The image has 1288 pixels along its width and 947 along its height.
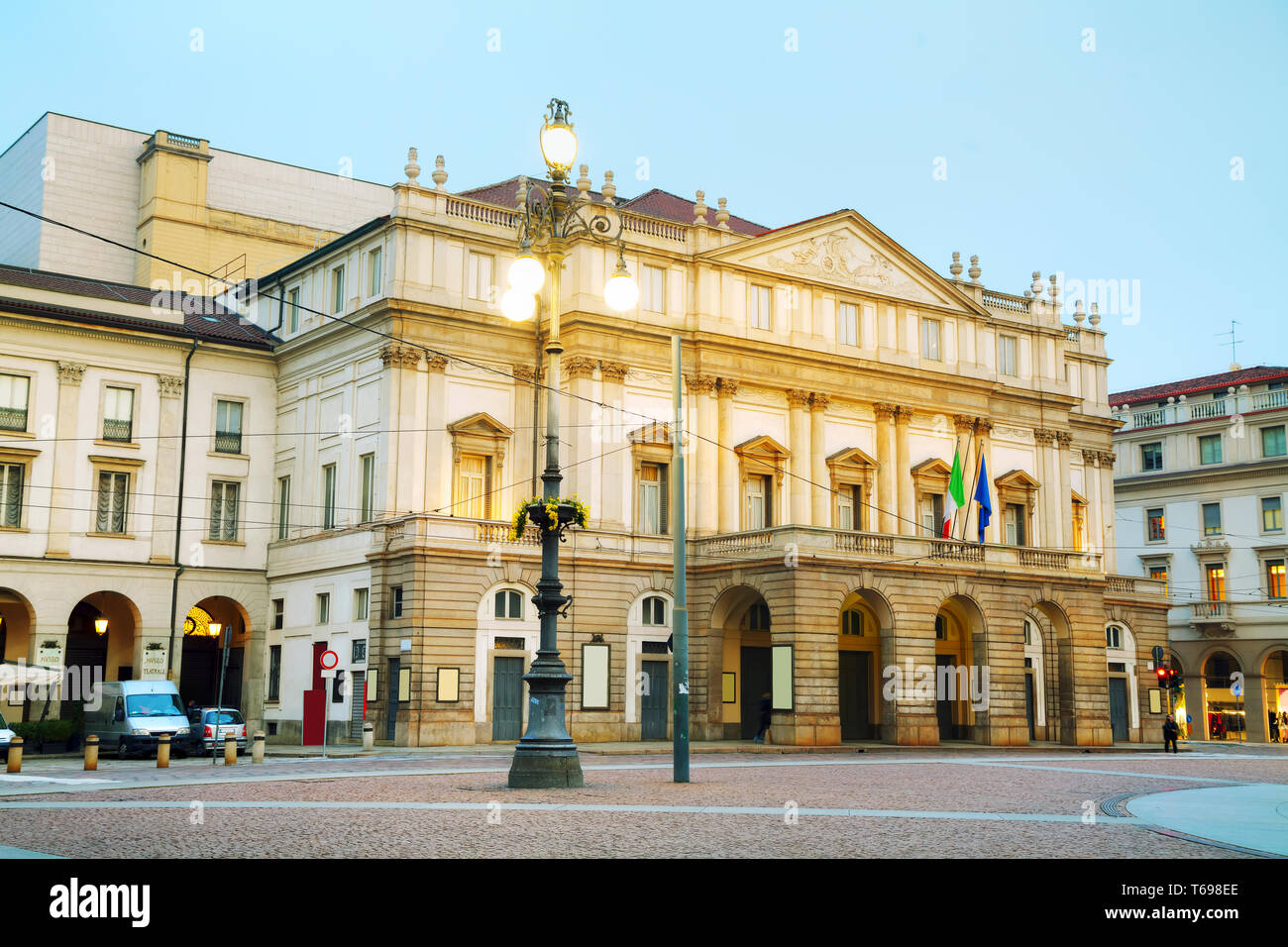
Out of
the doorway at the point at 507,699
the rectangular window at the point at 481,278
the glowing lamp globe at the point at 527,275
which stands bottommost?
the doorway at the point at 507,699

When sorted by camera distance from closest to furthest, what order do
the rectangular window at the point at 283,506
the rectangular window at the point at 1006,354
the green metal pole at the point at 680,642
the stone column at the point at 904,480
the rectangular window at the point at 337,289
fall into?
the green metal pole at the point at 680,642
the rectangular window at the point at 337,289
the rectangular window at the point at 283,506
the stone column at the point at 904,480
the rectangular window at the point at 1006,354

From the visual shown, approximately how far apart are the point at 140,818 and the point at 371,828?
367cm

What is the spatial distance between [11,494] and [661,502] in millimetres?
23150

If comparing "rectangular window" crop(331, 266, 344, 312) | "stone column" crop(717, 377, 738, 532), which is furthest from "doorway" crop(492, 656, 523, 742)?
"rectangular window" crop(331, 266, 344, 312)

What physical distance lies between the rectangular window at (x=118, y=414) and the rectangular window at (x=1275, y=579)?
55.5 metres

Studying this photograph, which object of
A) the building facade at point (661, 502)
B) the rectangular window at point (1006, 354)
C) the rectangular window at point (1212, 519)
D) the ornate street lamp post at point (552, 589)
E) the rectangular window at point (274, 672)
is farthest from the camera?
the rectangular window at point (1212, 519)

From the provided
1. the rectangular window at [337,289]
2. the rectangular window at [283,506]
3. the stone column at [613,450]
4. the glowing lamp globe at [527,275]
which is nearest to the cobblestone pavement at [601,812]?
the glowing lamp globe at [527,275]

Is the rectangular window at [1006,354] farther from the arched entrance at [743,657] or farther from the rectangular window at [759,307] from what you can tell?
the arched entrance at [743,657]

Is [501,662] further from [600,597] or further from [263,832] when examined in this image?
[263,832]

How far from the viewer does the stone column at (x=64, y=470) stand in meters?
49.0

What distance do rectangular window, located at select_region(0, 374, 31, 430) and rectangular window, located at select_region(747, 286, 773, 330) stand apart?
1050 inches

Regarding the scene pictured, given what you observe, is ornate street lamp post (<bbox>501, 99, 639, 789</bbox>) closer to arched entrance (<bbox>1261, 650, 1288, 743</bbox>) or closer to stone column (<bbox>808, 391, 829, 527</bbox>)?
stone column (<bbox>808, 391, 829, 527</bbox>)

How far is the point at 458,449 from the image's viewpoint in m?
48.0

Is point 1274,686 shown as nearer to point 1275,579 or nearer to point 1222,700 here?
point 1222,700
